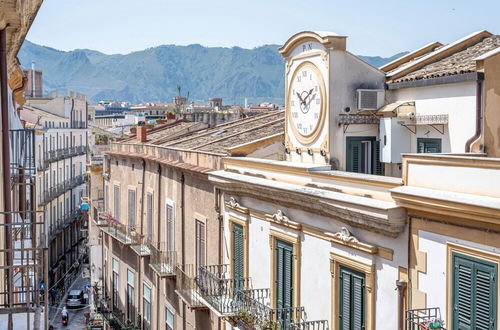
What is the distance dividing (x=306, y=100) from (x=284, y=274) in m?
3.56

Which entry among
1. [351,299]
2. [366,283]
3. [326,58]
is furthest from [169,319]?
[366,283]

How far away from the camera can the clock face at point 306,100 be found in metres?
14.2

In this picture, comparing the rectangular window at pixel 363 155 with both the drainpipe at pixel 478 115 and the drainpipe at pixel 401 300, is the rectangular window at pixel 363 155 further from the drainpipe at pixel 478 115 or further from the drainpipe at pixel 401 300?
the drainpipe at pixel 401 300

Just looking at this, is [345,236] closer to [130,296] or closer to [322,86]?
[322,86]

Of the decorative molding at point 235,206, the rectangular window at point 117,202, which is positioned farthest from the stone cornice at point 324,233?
the rectangular window at point 117,202

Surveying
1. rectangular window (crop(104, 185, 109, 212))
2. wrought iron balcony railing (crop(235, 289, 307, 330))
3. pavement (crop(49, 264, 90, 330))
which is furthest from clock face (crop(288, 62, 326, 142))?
pavement (crop(49, 264, 90, 330))

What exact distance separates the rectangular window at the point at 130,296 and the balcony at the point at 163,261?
172 inches

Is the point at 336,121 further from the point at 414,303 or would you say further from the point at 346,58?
the point at 414,303

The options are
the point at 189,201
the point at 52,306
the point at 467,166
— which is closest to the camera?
the point at 467,166

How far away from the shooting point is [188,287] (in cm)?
1847

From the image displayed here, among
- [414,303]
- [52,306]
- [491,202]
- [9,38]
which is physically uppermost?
[9,38]

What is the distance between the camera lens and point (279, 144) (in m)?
17.4

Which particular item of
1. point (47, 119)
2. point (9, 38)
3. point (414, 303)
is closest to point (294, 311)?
point (414, 303)

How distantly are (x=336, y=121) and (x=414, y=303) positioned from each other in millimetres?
4839
